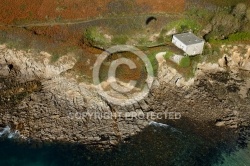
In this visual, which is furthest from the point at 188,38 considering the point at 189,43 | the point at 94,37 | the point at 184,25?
the point at 94,37

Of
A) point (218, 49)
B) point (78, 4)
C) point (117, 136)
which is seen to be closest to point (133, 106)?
point (117, 136)

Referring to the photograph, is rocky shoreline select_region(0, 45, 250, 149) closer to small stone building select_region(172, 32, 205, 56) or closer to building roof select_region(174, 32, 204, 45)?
small stone building select_region(172, 32, 205, 56)

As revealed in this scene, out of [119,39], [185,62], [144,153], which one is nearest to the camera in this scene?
[144,153]

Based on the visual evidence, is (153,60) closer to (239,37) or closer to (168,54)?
(168,54)

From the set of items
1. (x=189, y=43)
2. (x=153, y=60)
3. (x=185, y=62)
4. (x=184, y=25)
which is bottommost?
(x=185, y=62)

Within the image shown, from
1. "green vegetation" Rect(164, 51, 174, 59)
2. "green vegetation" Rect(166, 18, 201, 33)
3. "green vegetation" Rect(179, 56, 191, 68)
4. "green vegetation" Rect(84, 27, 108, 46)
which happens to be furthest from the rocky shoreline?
"green vegetation" Rect(166, 18, 201, 33)

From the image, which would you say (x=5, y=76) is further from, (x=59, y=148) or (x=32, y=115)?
(x=59, y=148)

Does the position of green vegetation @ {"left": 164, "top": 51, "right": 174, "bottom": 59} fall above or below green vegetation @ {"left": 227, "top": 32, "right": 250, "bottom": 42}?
below
